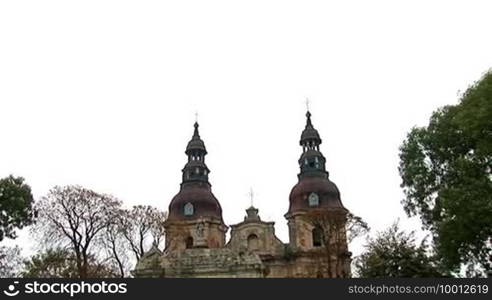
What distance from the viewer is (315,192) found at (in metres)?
55.5

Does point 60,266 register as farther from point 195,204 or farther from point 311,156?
point 311,156

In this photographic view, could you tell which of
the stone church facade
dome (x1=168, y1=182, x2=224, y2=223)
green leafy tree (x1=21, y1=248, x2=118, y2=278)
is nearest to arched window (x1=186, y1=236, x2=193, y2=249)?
the stone church facade

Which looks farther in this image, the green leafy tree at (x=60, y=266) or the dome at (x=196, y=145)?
the dome at (x=196, y=145)

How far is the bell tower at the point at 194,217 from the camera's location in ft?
185

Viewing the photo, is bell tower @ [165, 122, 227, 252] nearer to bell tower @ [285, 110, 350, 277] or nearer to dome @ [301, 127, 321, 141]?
bell tower @ [285, 110, 350, 277]

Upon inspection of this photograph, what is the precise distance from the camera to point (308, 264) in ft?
168

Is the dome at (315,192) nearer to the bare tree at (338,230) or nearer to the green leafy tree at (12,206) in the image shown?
the bare tree at (338,230)

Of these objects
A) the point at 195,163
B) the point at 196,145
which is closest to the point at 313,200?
the point at 195,163

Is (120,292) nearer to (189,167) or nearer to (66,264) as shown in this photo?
(66,264)

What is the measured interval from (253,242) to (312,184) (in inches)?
313

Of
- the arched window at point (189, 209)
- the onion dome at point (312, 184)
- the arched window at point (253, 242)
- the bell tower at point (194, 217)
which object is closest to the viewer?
the arched window at point (253, 242)

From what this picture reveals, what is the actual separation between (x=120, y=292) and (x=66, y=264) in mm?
28253

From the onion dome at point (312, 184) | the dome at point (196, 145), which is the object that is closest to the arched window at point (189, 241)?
the onion dome at point (312, 184)

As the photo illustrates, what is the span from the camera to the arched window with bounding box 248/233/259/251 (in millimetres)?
53656
